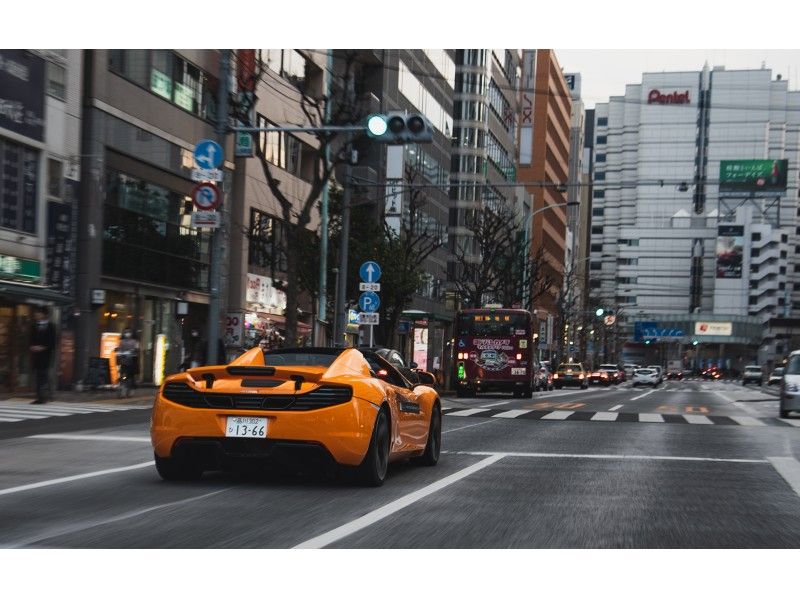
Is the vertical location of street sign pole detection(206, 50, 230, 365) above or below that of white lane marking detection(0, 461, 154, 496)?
above

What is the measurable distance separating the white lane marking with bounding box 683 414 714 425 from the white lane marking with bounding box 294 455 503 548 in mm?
13634

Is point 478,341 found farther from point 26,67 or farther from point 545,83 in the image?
point 545,83

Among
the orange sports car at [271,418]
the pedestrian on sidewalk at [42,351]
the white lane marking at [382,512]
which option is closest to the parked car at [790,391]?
the pedestrian on sidewalk at [42,351]

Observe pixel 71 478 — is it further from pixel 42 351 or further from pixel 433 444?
pixel 42 351

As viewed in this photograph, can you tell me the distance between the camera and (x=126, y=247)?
3416 cm

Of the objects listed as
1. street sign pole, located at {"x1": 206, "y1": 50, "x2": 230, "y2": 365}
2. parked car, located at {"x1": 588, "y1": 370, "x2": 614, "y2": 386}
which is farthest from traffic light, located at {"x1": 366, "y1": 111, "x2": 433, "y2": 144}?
parked car, located at {"x1": 588, "y1": 370, "x2": 614, "y2": 386}

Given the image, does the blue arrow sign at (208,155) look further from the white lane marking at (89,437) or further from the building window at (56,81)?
the building window at (56,81)

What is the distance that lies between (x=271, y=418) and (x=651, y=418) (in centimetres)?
1795

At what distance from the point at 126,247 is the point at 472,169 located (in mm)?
57378

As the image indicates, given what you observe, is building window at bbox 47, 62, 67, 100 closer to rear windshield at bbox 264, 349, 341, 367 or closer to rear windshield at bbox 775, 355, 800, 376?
rear windshield at bbox 775, 355, 800, 376

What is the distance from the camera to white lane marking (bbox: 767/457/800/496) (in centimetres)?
1149

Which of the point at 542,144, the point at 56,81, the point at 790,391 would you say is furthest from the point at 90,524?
the point at 542,144

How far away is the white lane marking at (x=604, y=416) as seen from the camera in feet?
80.8

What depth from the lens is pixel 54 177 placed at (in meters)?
29.8
